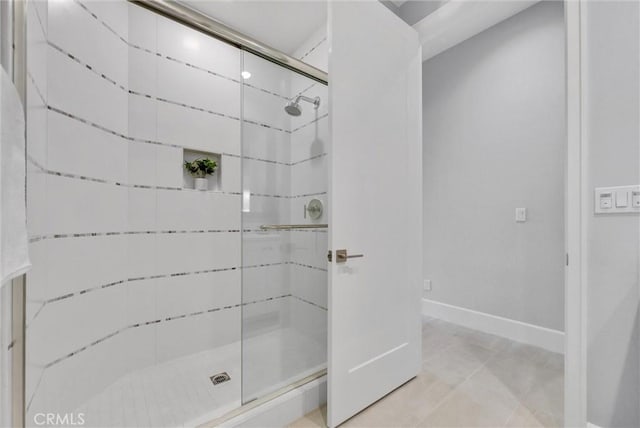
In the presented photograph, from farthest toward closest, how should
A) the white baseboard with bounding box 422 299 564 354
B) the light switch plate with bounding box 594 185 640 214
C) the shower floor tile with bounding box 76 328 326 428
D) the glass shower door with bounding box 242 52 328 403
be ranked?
the white baseboard with bounding box 422 299 564 354 → the glass shower door with bounding box 242 52 328 403 → the shower floor tile with bounding box 76 328 326 428 → the light switch plate with bounding box 594 185 640 214

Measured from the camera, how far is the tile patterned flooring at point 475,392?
1439mm

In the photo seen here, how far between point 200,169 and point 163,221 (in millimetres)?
460

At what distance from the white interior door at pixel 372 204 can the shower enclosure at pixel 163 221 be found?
0.86ft

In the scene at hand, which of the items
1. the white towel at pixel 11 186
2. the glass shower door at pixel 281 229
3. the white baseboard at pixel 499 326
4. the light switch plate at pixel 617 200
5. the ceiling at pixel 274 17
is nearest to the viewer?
the white towel at pixel 11 186

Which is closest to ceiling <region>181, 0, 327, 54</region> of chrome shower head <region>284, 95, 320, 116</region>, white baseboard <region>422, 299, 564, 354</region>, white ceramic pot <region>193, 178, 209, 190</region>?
chrome shower head <region>284, 95, 320, 116</region>

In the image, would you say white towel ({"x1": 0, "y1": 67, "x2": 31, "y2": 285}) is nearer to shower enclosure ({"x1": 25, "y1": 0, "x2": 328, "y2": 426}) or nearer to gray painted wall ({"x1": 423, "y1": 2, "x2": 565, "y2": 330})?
shower enclosure ({"x1": 25, "y1": 0, "x2": 328, "y2": 426})

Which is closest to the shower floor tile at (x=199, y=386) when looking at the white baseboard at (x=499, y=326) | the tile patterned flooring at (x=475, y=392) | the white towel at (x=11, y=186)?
the tile patterned flooring at (x=475, y=392)

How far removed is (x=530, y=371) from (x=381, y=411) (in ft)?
3.73

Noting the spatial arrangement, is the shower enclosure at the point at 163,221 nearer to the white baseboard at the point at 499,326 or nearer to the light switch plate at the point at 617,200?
the light switch plate at the point at 617,200

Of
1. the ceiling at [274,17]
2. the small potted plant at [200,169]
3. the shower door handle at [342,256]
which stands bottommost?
the shower door handle at [342,256]

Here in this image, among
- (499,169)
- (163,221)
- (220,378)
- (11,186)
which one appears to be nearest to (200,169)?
(163,221)

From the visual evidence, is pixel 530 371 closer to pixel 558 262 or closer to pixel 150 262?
pixel 558 262

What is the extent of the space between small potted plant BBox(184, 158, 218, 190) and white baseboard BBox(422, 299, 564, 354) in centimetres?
244

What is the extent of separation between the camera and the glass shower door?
150cm
